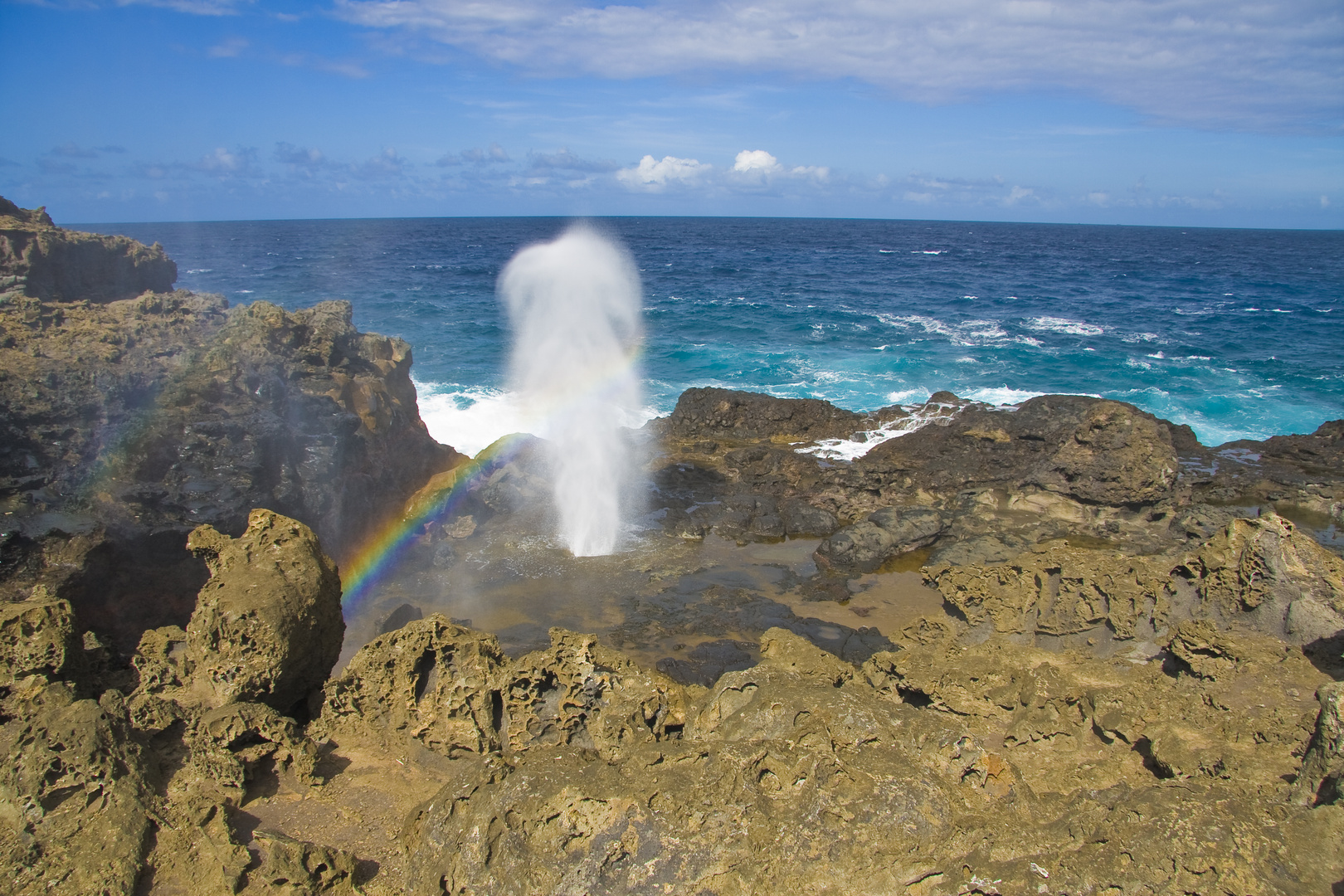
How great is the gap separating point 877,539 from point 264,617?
8806 millimetres

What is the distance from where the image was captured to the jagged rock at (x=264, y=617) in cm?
536

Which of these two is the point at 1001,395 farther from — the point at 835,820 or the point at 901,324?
the point at 835,820

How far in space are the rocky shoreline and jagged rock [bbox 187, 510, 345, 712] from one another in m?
0.02

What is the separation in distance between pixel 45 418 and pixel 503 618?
5.51 meters

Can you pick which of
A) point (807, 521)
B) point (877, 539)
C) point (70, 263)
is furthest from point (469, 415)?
point (877, 539)

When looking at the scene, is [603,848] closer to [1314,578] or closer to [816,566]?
[1314,578]

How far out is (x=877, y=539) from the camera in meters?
11.9

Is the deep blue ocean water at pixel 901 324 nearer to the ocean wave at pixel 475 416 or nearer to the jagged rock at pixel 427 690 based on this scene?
the ocean wave at pixel 475 416

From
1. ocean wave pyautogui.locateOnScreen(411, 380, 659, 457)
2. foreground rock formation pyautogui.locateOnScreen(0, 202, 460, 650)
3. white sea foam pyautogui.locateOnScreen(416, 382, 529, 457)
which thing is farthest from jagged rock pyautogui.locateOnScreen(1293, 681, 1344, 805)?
white sea foam pyautogui.locateOnScreen(416, 382, 529, 457)

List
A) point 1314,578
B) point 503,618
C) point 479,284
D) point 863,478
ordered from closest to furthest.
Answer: point 1314,578 < point 503,618 < point 863,478 < point 479,284

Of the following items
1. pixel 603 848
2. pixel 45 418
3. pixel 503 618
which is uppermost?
pixel 45 418

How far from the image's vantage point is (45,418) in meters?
8.44

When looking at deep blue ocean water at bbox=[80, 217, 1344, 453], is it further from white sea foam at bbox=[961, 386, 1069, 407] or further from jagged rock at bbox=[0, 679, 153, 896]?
jagged rock at bbox=[0, 679, 153, 896]

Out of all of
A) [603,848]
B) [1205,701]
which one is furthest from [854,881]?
[1205,701]
